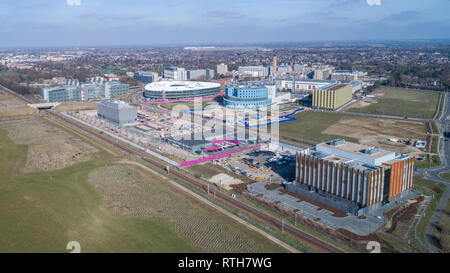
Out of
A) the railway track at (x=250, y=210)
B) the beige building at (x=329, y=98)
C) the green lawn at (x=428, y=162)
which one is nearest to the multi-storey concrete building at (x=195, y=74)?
the beige building at (x=329, y=98)

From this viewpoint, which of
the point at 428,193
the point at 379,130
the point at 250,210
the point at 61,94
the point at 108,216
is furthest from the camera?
the point at 61,94

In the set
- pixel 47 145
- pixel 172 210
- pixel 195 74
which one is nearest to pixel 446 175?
pixel 172 210

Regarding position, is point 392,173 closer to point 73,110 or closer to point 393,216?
point 393,216

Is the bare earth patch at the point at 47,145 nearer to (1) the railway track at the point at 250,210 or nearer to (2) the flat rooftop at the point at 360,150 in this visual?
(1) the railway track at the point at 250,210

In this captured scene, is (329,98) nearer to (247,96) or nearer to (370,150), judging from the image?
(247,96)

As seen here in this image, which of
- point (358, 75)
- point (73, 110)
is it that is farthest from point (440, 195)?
point (358, 75)

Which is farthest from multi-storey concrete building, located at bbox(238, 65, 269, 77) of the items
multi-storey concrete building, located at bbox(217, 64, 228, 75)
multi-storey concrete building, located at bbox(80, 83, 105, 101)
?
multi-storey concrete building, located at bbox(80, 83, 105, 101)
